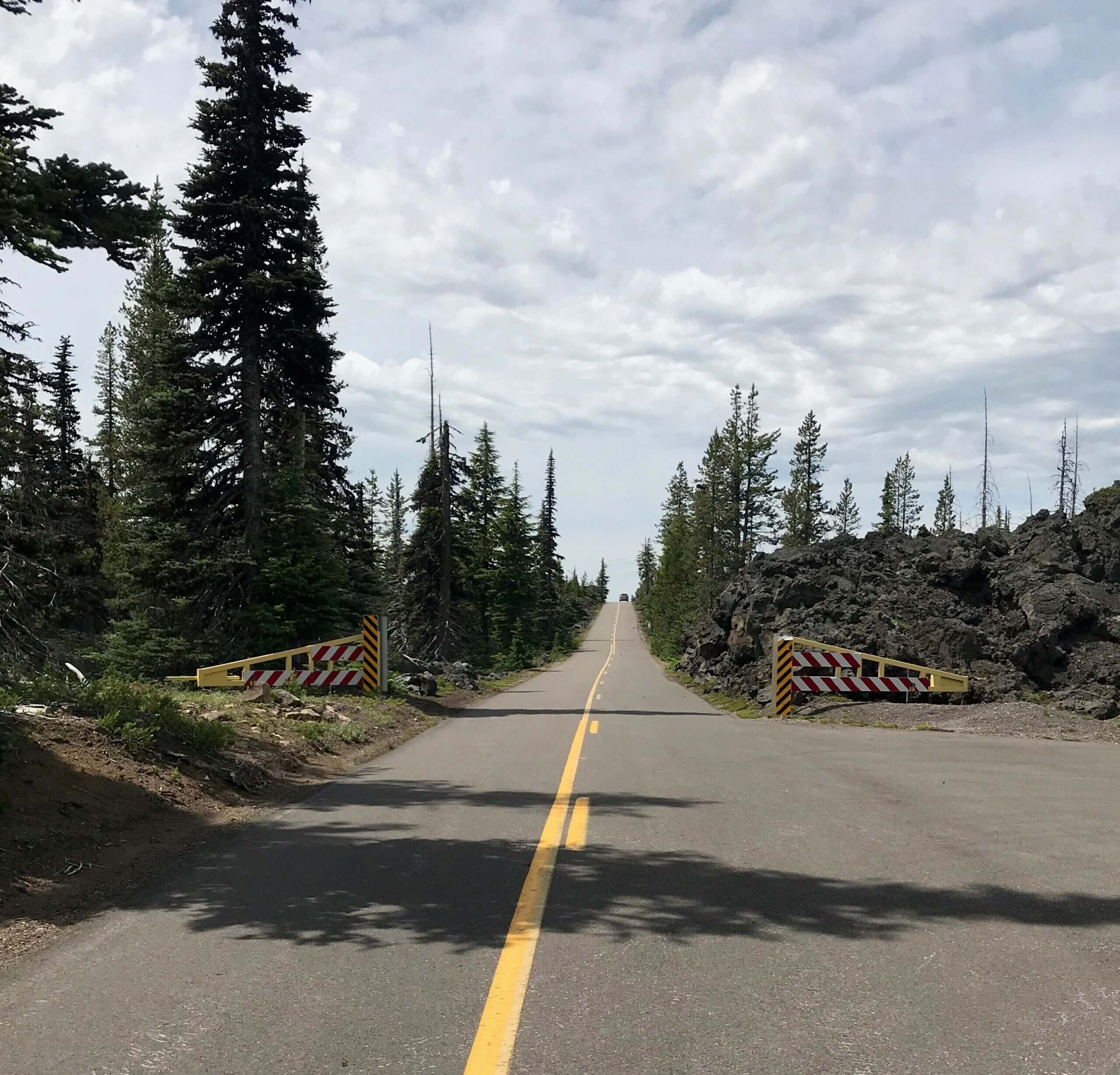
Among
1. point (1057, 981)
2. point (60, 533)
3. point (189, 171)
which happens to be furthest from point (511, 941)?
point (189, 171)

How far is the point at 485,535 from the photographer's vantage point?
211 feet

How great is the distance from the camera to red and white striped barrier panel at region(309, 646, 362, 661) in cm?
1891

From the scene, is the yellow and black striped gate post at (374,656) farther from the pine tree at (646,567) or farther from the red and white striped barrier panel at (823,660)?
the pine tree at (646,567)

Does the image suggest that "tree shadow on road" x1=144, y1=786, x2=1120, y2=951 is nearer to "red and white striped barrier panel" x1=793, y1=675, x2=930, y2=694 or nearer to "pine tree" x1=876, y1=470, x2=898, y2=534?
"red and white striped barrier panel" x1=793, y1=675, x2=930, y2=694

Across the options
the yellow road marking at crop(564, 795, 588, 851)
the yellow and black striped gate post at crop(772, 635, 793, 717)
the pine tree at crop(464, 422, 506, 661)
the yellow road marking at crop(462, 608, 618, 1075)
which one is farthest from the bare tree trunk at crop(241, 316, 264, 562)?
the pine tree at crop(464, 422, 506, 661)

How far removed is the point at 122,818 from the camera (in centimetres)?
802

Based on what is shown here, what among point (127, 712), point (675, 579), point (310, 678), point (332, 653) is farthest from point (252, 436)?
point (675, 579)

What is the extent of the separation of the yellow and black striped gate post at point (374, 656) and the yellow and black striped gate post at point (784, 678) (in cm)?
941

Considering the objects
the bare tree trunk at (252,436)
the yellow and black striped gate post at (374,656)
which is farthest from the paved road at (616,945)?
the bare tree trunk at (252,436)

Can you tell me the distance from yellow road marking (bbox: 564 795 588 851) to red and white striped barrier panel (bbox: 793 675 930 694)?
12828mm

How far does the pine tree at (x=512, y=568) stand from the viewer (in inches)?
2594

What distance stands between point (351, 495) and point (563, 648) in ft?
180

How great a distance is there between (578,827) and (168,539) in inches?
665

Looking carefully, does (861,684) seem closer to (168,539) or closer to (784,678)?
(784,678)
